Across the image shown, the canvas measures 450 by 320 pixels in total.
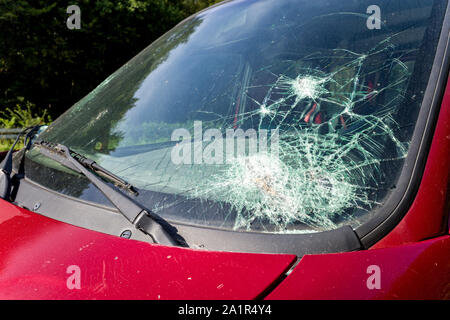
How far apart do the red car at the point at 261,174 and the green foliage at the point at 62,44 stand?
12.9 metres

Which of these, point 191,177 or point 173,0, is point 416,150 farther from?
point 173,0

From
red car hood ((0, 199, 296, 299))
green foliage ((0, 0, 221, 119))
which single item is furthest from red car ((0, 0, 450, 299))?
green foliage ((0, 0, 221, 119))

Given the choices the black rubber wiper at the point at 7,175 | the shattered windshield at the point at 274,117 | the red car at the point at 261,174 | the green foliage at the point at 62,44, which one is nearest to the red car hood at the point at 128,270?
the red car at the point at 261,174

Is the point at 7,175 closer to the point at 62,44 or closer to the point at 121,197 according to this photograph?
the point at 121,197

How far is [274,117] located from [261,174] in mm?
231

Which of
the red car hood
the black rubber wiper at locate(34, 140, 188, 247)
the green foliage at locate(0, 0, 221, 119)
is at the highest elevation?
the green foliage at locate(0, 0, 221, 119)

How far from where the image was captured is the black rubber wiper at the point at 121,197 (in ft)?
3.31

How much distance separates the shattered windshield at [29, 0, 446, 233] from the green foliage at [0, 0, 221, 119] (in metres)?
12.7

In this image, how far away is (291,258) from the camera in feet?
3.07

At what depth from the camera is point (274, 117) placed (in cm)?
130

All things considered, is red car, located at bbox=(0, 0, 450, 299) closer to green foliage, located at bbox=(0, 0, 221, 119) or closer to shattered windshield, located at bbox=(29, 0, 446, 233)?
shattered windshield, located at bbox=(29, 0, 446, 233)

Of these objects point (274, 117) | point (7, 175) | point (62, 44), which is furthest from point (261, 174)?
point (62, 44)

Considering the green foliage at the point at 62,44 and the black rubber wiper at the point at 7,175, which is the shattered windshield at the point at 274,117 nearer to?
the black rubber wiper at the point at 7,175

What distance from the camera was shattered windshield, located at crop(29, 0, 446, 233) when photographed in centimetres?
109
